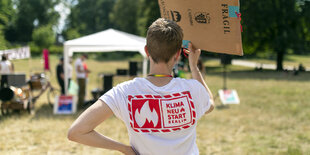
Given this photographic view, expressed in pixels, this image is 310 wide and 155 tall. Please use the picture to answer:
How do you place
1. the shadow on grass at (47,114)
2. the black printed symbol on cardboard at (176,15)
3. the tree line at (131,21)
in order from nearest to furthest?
the black printed symbol on cardboard at (176,15) → the shadow on grass at (47,114) → the tree line at (131,21)

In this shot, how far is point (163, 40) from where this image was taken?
137 cm

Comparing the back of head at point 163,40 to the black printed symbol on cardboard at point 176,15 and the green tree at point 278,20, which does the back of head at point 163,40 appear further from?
the green tree at point 278,20

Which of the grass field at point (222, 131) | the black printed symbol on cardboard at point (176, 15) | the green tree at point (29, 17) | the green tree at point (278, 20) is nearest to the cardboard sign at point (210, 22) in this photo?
the black printed symbol on cardboard at point (176, 15)

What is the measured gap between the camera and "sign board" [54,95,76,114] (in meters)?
9.03

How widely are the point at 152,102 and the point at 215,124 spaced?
6.67m

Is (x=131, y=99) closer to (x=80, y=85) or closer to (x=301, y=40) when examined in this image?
(x=80, y=85)

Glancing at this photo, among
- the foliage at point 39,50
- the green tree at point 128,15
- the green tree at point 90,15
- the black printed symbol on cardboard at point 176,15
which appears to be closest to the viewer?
the black printed symbol on cardboard at point 176,15

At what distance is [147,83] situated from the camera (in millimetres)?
1421

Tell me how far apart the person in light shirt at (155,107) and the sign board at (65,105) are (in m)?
8.05

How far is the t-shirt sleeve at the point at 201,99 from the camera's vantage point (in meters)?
1.51

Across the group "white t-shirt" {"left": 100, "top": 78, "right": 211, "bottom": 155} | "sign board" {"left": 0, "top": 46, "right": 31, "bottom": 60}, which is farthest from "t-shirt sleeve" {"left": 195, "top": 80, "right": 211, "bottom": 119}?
"sign board" {"left": 0, "top": 46, "right": 31, "bottom": 60}

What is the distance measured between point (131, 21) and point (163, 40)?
58.3 metres

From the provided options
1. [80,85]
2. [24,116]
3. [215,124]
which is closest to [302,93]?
[215,124]

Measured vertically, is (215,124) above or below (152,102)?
below
